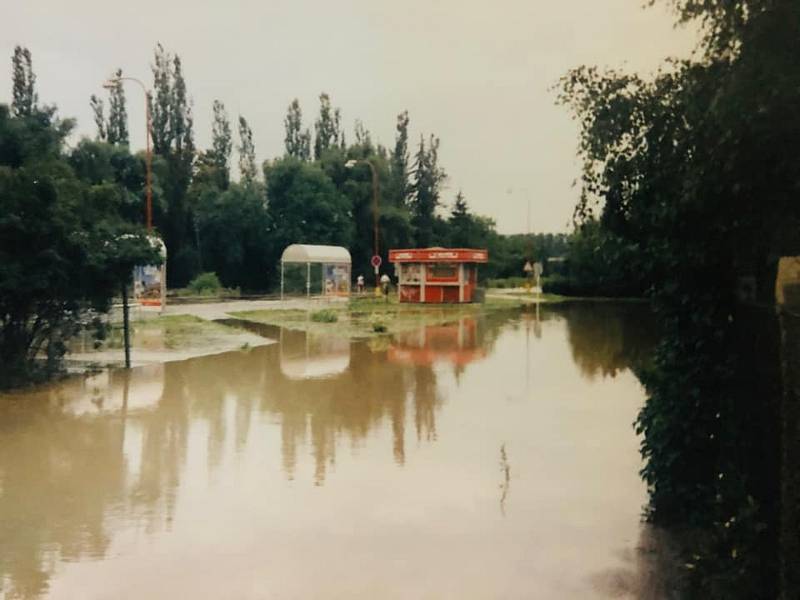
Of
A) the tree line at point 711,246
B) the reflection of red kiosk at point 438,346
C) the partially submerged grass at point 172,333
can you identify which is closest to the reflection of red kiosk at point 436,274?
the reflection of red kiosk at point 438,346

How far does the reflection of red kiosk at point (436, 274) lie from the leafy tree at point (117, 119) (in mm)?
25023

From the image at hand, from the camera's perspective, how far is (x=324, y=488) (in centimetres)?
806

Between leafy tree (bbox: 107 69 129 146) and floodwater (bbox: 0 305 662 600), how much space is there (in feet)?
151

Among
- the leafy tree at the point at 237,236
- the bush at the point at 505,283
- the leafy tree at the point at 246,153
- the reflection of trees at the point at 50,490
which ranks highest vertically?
the leafy tree at the point at 246,153

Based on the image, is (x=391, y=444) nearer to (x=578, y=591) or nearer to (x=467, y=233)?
(x=578, y=591)

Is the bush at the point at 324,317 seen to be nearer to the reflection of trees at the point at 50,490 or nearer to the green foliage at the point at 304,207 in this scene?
the reflection of trees at the point at 50,490

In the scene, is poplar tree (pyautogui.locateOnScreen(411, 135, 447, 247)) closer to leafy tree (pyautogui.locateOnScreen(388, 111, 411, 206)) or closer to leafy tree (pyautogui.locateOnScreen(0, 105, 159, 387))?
leafy tree (pyautogui.locateOnScreen(388, 111, 411, 206))

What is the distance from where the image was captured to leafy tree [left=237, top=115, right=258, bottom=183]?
66125 mm

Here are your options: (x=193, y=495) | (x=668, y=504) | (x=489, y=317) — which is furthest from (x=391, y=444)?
(x=489, y=317)

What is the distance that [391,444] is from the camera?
10016mm

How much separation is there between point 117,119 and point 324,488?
182 feet

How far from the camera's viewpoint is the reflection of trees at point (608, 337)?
18078 mm

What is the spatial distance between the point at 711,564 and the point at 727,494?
1.53 ft

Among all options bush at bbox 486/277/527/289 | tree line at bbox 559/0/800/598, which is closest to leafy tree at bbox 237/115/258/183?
bush at bbox 486/277/527/289
